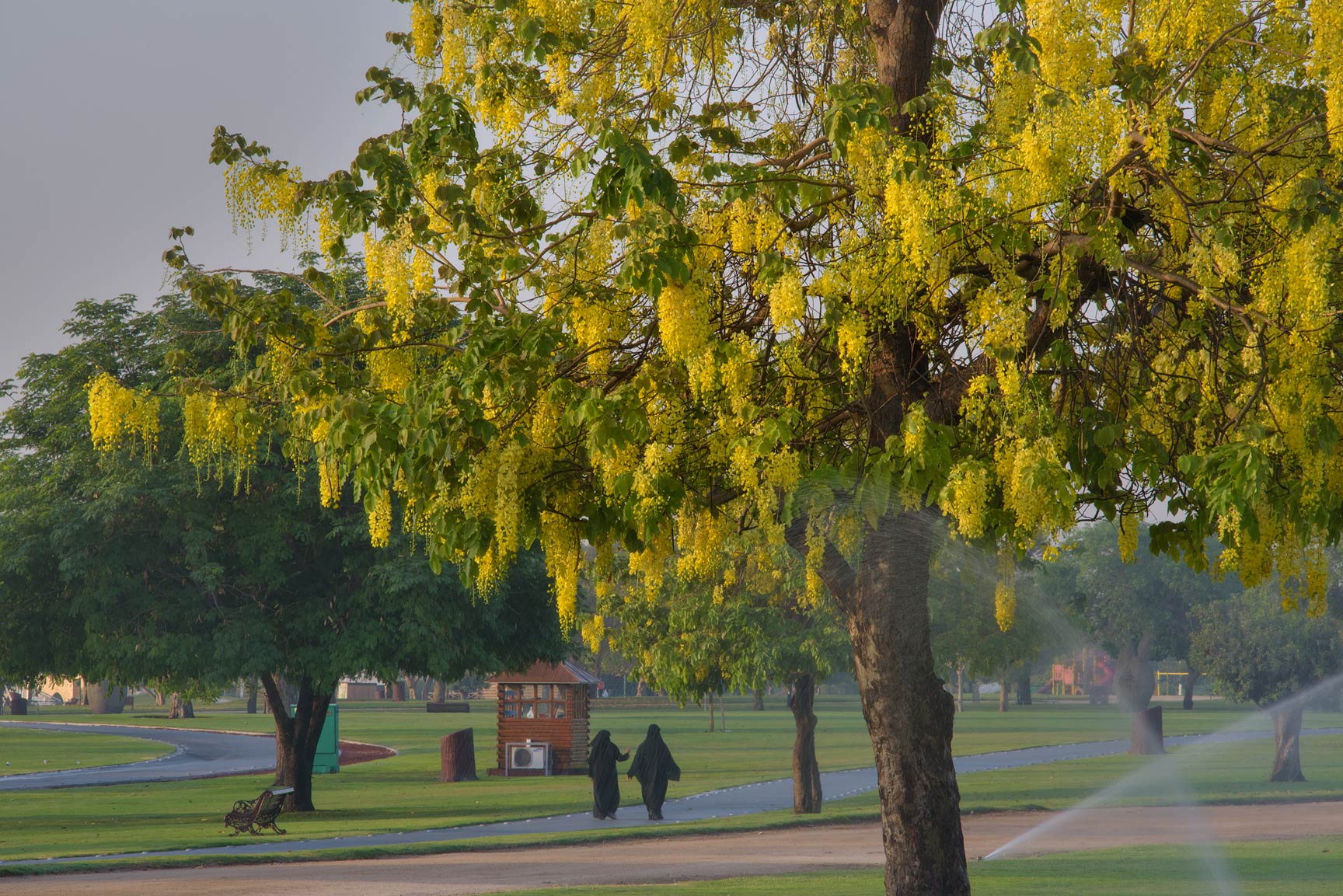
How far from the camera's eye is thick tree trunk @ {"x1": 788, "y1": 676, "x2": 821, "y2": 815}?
74.3ft

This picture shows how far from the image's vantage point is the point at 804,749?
23516 mm

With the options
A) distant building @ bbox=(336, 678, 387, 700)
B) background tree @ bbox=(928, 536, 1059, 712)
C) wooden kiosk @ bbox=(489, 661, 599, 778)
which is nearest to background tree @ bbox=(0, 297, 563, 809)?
background tree @ bbox=(928, 536, 1059, 712)

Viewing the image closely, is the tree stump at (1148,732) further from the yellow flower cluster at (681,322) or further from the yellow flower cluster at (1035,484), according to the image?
the yellow flower cluster at (681,322)

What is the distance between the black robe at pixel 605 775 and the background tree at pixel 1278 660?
50.4ft

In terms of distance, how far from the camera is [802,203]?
754 cm

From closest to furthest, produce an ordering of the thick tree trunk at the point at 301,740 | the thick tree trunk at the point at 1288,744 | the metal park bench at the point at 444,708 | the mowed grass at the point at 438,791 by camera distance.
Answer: the mowed grass at the point at 438,791, the thick tree trunk at the point at 301,740, the thick tree trunk at the point at 1288,744, the metal park bench at the point at 444,708

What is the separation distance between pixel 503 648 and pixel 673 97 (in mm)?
17151

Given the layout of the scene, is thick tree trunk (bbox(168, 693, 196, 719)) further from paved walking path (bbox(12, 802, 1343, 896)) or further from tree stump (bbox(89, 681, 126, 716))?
paved walking path (bbox(12, 802, 1343, 896))

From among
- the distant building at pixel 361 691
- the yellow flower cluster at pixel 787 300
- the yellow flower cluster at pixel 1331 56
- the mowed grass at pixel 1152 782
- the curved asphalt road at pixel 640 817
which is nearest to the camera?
the yellow flower cluster at pixel 1331 56

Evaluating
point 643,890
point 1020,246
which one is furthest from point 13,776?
point 1020,246

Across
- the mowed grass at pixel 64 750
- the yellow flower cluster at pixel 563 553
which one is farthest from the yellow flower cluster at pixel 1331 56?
the mowed grass at pixel 64 750

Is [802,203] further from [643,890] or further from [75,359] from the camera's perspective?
[75,359]

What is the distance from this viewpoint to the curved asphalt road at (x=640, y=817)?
1981 centimetres

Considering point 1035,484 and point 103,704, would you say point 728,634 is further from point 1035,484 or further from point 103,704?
→ point 103,704
